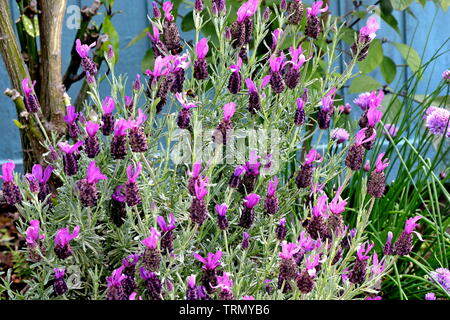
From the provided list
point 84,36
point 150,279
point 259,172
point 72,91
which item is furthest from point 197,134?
point 72,91

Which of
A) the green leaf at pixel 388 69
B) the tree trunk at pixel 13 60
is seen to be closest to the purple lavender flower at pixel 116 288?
the tree trunk at pixel 13 60

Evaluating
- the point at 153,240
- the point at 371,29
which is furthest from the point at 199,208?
the point at 371,29

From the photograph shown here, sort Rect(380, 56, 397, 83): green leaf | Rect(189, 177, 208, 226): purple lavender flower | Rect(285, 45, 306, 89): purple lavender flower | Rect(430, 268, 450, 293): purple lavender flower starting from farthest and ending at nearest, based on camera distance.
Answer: Rect(380, 56, 397, 83): green leaf
Rect(430, 268, 450, 293): purple lavender flower
Rect(285, 45, 306, 89): purple lavender flower
Rect(189, 177, 208, 226): purple lavender flower

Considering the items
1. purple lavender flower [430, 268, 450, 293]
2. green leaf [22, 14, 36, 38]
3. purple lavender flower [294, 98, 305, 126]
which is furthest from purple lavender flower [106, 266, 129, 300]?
green leaf [22, 14, 36, 38]

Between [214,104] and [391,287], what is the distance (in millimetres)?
870

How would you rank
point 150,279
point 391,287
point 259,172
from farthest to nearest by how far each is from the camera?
1. point 391,287
2. point 259,172
3. point 150,279

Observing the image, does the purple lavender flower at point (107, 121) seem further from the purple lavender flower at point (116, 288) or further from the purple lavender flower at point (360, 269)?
the purple lavender flower at point (360, 269)

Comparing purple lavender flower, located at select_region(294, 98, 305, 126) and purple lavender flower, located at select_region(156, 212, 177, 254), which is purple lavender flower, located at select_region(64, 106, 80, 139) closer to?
purple lavender flower, located at select_region(156, 212, 177, 254)

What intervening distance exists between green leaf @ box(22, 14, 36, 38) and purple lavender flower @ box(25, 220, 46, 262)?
3.82 feet

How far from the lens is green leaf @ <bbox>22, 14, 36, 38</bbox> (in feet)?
7.52

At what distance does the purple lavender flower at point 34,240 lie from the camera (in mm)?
1305

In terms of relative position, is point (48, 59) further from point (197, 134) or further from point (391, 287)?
point (391, 287)

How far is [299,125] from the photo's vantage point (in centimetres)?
155

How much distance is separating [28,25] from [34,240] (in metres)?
1.21
